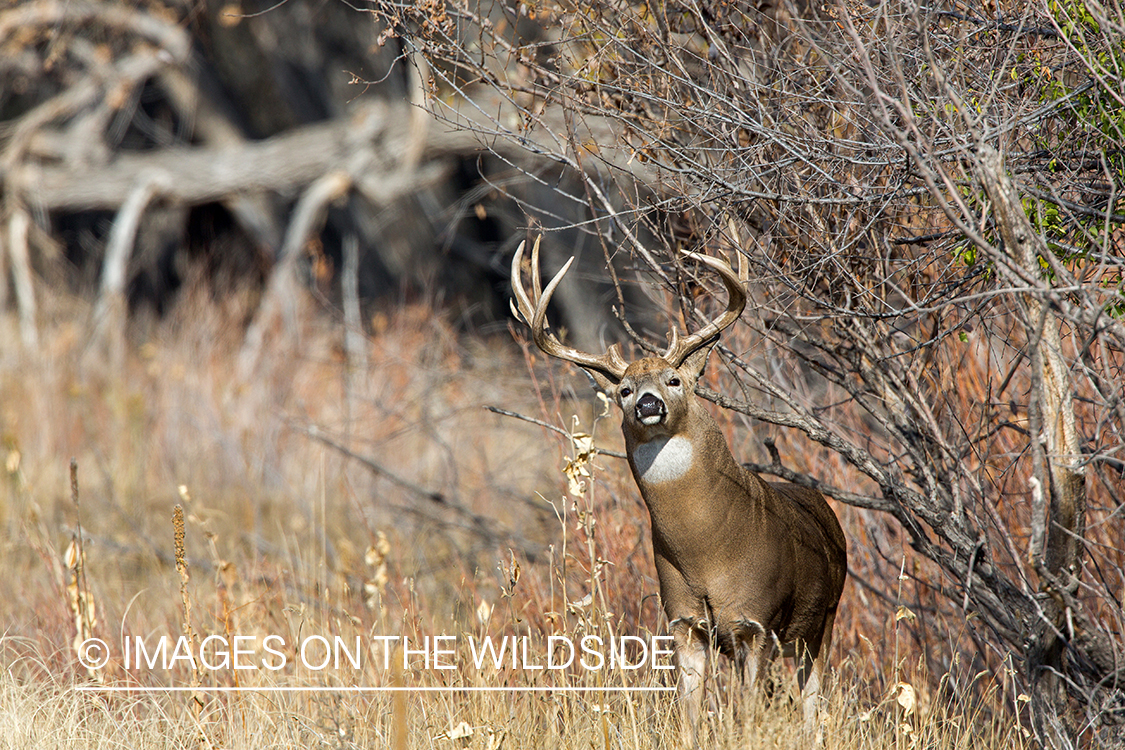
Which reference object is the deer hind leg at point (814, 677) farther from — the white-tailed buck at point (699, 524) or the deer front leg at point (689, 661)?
the deer front leg at point (689, 661)

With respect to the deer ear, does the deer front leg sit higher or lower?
lower

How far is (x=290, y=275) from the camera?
11.1 m

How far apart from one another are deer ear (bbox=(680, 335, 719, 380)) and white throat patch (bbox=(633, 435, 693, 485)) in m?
0.21

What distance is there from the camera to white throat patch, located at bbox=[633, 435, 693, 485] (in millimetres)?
3602

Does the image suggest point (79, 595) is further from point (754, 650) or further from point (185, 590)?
point (754, 650)

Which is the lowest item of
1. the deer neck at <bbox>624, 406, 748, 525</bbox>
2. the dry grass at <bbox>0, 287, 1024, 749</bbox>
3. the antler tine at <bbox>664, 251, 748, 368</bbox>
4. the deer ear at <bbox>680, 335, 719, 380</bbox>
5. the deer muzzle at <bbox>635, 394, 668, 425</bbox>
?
the dry grass at <bbox>0, 287, 1024, 749</bbox>

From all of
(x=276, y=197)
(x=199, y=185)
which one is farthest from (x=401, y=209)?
(x=276, y=197)

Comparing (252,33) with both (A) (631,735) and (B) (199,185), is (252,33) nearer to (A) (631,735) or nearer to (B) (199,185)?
(B) (199,185)

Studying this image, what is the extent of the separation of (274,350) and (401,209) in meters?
2.93

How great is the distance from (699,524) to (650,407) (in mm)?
471

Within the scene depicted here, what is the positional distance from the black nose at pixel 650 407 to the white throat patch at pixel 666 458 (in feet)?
0.88

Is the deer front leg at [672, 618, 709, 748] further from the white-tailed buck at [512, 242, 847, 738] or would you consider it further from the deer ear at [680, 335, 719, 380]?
the deer ear at [680, 335, 719, 380]

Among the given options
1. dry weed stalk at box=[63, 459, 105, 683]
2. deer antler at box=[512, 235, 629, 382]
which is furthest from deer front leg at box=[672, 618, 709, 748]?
dry weed stalk at box=[63, 459, 105, 683]

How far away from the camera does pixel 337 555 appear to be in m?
6.39
